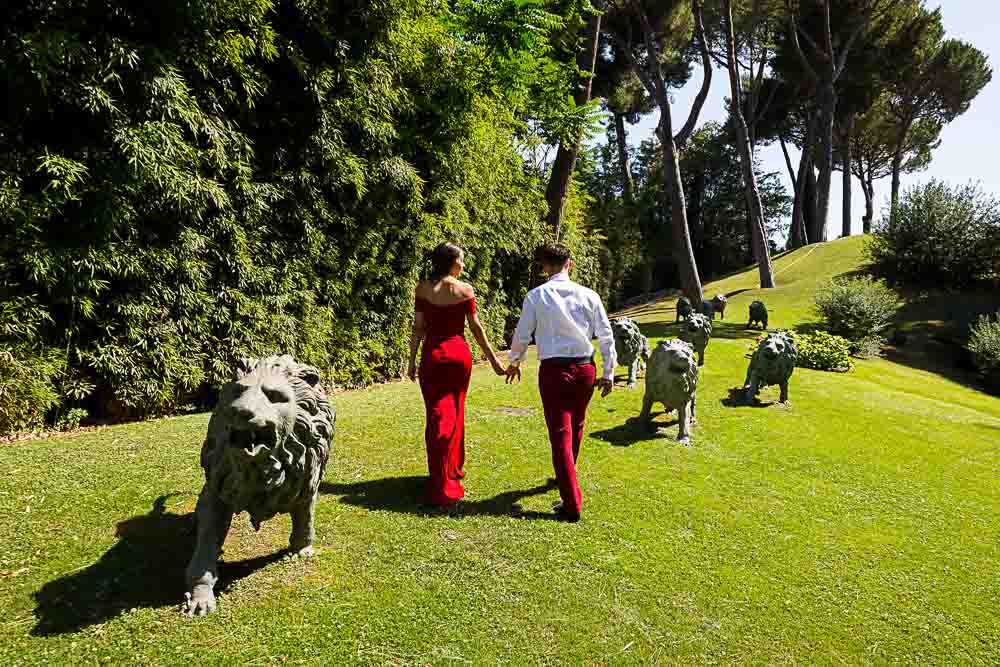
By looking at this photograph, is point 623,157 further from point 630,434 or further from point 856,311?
point 630,434

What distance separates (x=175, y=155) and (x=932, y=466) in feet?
26.5

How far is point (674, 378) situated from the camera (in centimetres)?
524

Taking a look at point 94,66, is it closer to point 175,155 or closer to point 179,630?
point 175,155

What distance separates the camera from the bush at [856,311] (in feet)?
42.0

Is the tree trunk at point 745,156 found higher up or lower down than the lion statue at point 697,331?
higher up

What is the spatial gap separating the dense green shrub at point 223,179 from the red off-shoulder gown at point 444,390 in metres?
3.16

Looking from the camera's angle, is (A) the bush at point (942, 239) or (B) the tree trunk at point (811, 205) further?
(B) the tree trunk at point (811, 205)

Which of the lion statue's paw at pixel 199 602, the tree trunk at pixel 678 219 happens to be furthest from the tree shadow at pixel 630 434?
the tree trunk at pixel 678 219

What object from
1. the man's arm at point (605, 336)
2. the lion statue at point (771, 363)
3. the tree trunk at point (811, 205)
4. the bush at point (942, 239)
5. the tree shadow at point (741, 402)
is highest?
the tree trunk at point (811, 205)

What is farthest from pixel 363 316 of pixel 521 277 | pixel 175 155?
pixel 521 277

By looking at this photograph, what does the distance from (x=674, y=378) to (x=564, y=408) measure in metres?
2.05

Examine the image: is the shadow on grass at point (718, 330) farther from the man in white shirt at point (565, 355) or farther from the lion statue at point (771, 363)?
the man in white shirt at point (565, 355)

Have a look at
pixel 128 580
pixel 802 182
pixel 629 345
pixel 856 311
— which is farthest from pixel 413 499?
pixel 802 182

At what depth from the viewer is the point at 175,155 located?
5.12 metres
